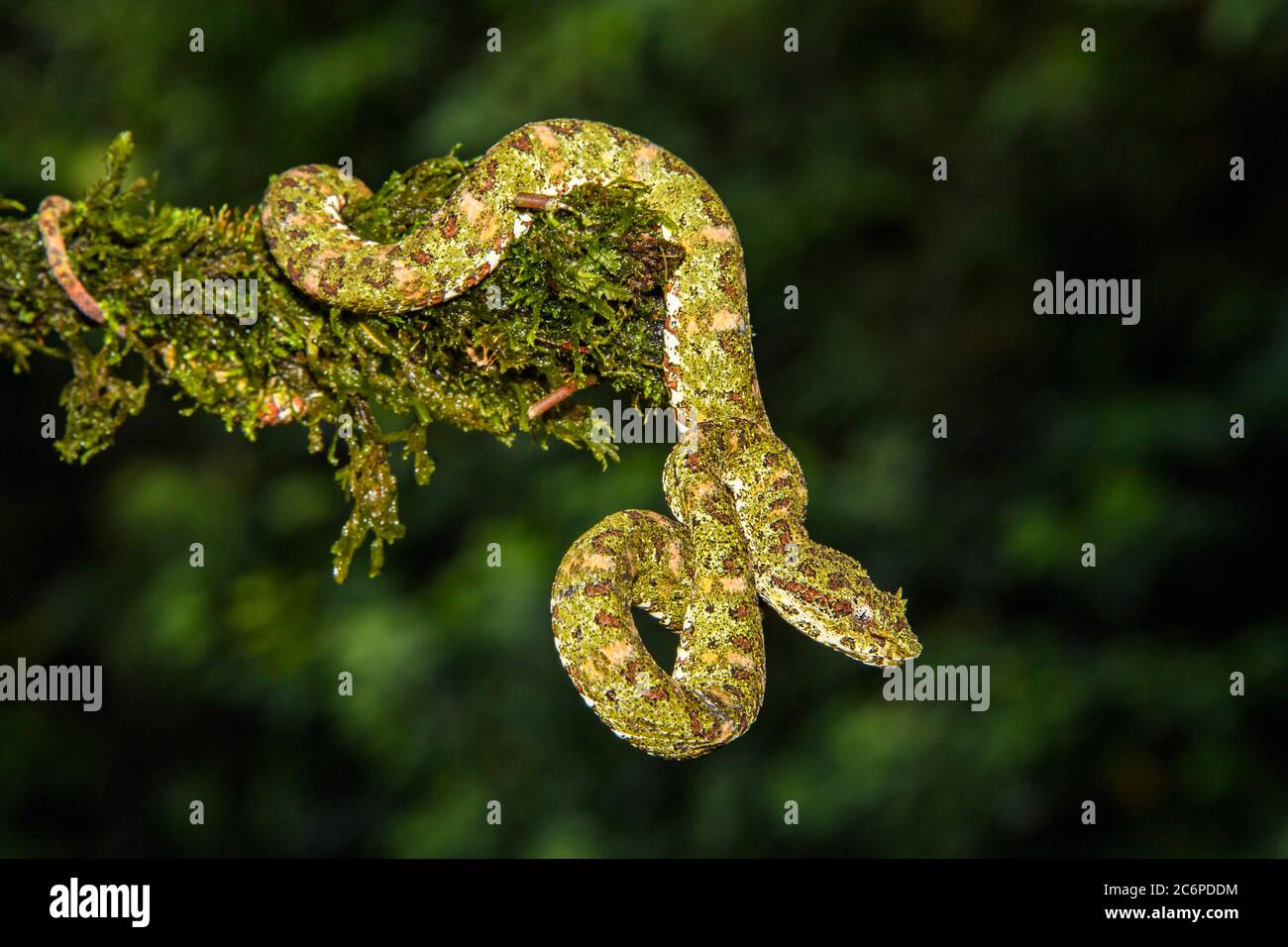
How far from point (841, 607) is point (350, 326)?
1.52 m

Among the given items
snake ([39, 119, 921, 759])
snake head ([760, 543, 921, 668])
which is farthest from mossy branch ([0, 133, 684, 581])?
snake head ([760, 543, 921, 668])

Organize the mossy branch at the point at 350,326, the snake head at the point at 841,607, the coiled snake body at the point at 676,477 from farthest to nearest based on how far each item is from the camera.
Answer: the snake head at the point at 841,607
the mossy branch at the point at 350,326
the coiled snake body at the point at 676,477

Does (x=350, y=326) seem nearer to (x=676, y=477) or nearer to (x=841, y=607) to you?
(x=676, y=477)

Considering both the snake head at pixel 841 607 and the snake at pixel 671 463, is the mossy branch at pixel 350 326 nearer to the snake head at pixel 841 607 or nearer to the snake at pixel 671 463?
the snake at pixel 671 463

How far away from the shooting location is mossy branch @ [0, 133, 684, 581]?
3158mm

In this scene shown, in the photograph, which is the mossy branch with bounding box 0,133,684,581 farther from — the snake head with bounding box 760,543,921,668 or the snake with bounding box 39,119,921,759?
the snake head with bounding box 760,543,921,668

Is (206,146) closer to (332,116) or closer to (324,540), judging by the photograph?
(332,116)

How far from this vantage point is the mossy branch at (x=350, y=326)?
3.16 m

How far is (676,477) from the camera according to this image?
3.41m

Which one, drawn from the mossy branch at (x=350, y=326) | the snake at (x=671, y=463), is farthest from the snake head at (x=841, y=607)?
the mossy branch at (x=350, y=326)

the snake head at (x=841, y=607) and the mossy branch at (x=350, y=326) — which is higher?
the mossy branch at (x=350, y=326)

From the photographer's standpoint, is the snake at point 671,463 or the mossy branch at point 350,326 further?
the mossy branch at point 350,326

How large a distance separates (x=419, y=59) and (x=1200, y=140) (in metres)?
4.83

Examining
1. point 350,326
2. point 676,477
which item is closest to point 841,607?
point 676,477
